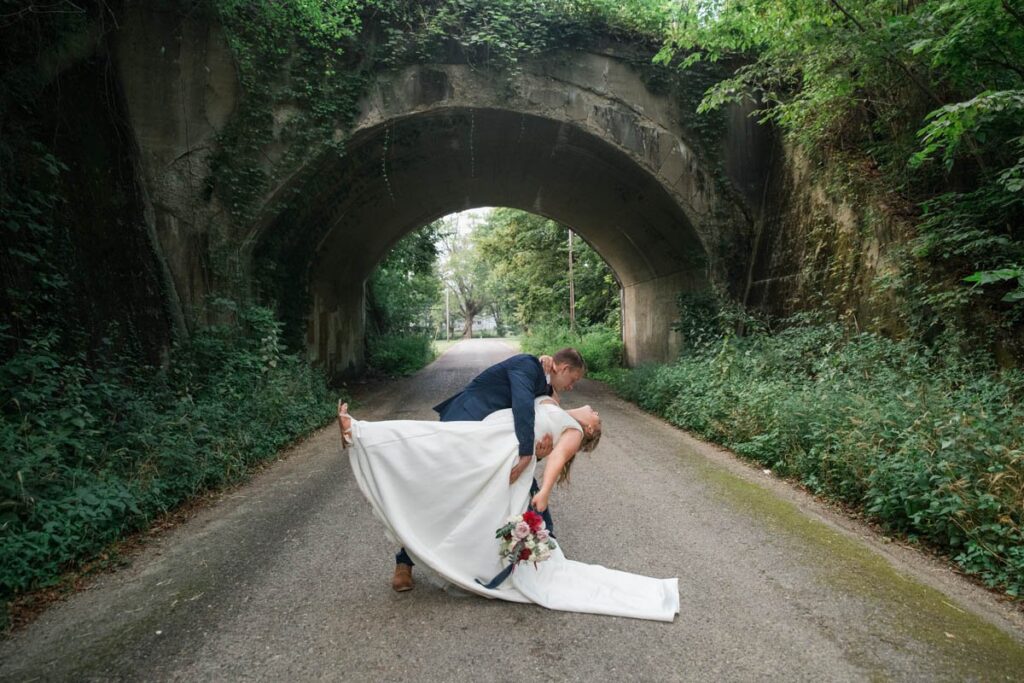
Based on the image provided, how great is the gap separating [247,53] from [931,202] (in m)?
10.2

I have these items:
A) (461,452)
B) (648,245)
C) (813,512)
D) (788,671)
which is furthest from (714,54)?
(788,671)

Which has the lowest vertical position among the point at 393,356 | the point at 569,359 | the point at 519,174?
the point at 393,356

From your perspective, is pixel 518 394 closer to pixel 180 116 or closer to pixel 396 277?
pixel 180 116

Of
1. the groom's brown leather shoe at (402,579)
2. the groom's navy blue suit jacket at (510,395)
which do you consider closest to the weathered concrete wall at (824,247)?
the groom's navy blue suit jacket at (510,395)

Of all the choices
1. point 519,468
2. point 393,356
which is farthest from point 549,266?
point 519,468

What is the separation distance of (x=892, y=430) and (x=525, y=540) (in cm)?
367

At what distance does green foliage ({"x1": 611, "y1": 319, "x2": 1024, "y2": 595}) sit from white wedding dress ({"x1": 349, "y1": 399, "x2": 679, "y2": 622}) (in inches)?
86.3

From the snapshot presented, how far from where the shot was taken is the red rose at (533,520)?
3229mm

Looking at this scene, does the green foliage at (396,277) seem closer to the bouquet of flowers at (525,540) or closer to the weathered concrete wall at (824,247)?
→ the weathered concrete wall at (824,247)

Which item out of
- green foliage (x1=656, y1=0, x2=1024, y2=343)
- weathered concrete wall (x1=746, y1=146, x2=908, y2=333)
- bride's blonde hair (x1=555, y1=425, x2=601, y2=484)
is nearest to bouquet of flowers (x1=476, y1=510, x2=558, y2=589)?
bride's blonde hair (x1=555, y1=425, x2=601, y2=484)

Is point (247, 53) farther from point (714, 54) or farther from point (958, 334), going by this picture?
point (958, 334)

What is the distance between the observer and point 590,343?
A: 65.2 feet

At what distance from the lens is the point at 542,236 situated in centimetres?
2347

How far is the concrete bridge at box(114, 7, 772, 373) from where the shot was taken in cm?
915
